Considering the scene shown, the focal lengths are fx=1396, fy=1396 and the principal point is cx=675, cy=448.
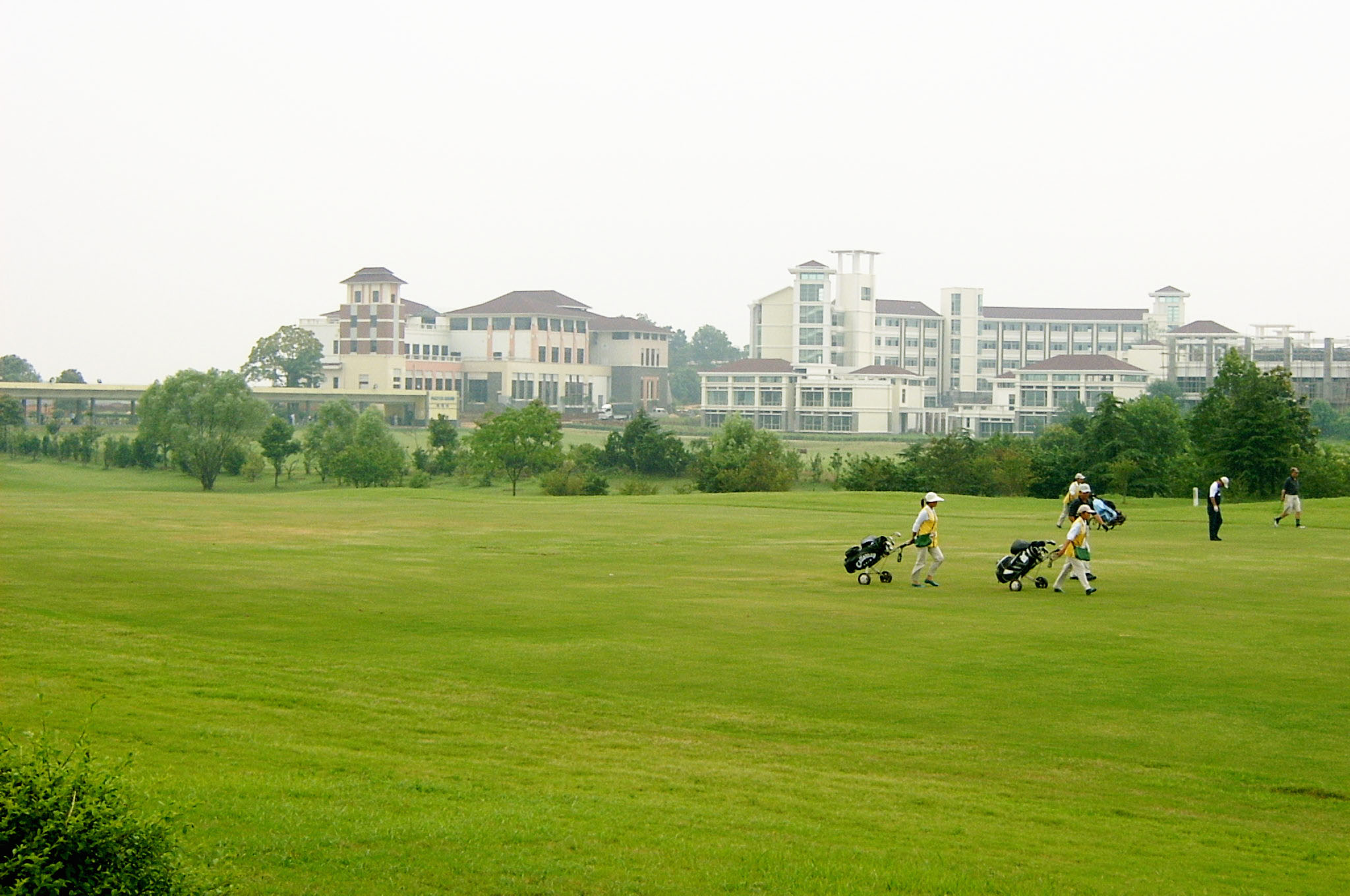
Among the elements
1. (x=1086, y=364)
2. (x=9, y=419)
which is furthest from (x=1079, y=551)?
(x=1086, y=364)

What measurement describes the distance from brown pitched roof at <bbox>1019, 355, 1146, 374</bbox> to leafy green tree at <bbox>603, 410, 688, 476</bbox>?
7983 centimetres

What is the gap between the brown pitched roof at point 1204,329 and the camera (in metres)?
165

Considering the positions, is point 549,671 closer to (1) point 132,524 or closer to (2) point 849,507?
(1) point 132,524

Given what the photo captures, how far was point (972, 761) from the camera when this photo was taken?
13109 mm

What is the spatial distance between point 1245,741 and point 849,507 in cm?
3672

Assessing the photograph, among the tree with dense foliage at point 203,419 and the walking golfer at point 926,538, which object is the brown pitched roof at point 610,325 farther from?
the walking golfer at point 926,538

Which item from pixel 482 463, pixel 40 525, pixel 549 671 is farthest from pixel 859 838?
pixel 482 463

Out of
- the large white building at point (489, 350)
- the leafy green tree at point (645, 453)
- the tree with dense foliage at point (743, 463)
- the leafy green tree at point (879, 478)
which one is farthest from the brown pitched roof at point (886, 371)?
the leafy green tree at point (879, 478)

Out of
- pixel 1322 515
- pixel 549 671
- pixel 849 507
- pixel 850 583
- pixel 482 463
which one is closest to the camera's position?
pixel 549 671

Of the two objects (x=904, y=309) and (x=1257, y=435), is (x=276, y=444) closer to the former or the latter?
(x=1257, y=435)

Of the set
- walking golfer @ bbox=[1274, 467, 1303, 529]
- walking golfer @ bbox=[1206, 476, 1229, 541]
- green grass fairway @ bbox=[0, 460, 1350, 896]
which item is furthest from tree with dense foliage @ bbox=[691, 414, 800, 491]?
green grass fairway @ bbox=[0, 460, 1350, 896]

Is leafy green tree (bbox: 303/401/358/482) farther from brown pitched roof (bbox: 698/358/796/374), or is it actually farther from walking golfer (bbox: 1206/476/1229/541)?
brown pitched roof (bbox: 698/358/796/374)

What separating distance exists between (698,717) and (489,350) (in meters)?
171

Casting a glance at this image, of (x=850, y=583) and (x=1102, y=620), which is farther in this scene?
(x=850, y=583)
